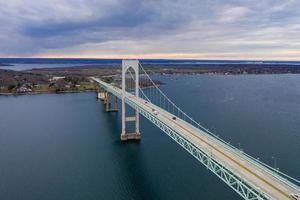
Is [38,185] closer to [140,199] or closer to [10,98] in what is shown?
[140,199]

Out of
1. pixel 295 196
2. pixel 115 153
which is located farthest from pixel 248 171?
pixel 115 153

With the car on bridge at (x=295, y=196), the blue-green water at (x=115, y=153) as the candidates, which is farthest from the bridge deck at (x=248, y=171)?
the blue-green water at (x=115, y=153)

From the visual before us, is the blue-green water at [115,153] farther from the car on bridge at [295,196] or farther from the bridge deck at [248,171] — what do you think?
the car on bridge at [295,196]

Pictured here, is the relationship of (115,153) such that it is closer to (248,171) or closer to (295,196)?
(248,171)

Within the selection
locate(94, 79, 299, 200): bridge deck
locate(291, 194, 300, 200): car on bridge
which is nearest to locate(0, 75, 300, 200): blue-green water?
locate(94, 79, 299, 200): bridge deck

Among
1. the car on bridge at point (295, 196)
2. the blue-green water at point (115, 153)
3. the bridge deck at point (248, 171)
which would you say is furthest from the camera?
the blue-green water at point (115, 153)

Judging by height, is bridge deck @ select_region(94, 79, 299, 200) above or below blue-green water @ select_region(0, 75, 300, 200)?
above

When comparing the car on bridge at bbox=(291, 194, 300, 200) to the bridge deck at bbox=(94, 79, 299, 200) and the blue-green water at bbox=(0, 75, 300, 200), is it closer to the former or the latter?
the bridge deck at bbox=(94, 79, 299, 200)

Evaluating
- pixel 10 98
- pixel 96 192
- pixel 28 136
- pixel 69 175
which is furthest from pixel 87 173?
pixel 10 98
